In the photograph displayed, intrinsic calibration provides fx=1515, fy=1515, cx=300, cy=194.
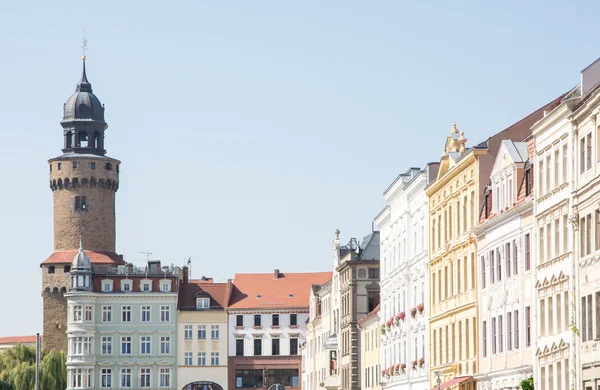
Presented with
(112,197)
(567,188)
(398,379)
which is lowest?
(398,379)

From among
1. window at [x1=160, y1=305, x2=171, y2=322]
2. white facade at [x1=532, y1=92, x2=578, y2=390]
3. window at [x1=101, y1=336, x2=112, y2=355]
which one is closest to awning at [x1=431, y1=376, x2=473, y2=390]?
white facade at [x1=532, y1=92, x2=578, y2=390]

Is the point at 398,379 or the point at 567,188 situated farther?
the point at 398,379

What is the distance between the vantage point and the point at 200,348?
507ft

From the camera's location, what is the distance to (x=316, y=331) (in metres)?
129

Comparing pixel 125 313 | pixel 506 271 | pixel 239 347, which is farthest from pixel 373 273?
pixel 125 313

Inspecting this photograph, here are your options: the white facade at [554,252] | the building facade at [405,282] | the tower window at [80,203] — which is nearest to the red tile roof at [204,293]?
the tower window at [80,203]

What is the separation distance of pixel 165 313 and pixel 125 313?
4.08 meters

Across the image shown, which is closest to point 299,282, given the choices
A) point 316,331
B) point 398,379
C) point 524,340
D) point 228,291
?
point 228,291

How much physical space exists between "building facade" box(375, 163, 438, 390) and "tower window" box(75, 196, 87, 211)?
9061 centimetres

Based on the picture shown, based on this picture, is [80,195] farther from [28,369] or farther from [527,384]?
[527,384]

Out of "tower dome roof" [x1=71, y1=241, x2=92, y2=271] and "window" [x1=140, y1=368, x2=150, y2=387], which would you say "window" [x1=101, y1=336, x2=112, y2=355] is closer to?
Answer: "window" [x1=140, y1=368, x2=150, y2=387]

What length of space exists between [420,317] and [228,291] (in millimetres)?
87112

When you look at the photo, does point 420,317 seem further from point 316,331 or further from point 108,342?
point 108,342

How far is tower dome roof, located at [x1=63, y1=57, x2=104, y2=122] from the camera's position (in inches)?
6988
